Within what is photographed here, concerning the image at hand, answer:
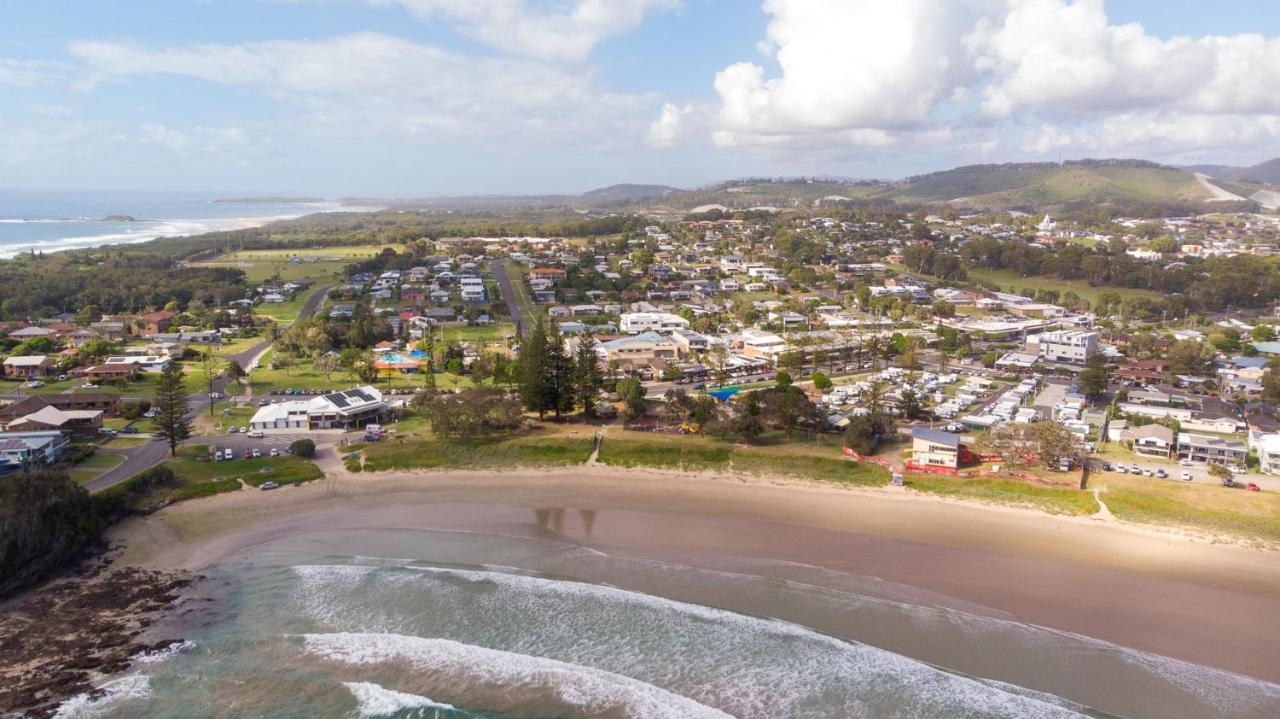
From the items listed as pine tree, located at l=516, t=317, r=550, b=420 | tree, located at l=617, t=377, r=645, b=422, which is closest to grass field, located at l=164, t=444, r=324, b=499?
pine tree, located at l=516, t=317, r=550, b=420

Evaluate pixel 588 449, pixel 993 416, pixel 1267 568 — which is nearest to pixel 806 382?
pixel 993 416

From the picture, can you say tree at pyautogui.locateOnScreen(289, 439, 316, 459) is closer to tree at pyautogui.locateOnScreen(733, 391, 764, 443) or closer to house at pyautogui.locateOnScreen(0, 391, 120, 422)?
house at pyautogui.locateOnScreen(0, 391, 120, 422)

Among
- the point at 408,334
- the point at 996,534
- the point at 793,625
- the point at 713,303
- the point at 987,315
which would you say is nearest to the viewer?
the point at 793,625

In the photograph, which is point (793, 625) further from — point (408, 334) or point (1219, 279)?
point (1219, 279)

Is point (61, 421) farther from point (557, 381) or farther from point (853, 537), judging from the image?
point (853, 537)

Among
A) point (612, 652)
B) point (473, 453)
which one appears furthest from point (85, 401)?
point (612, 652)
